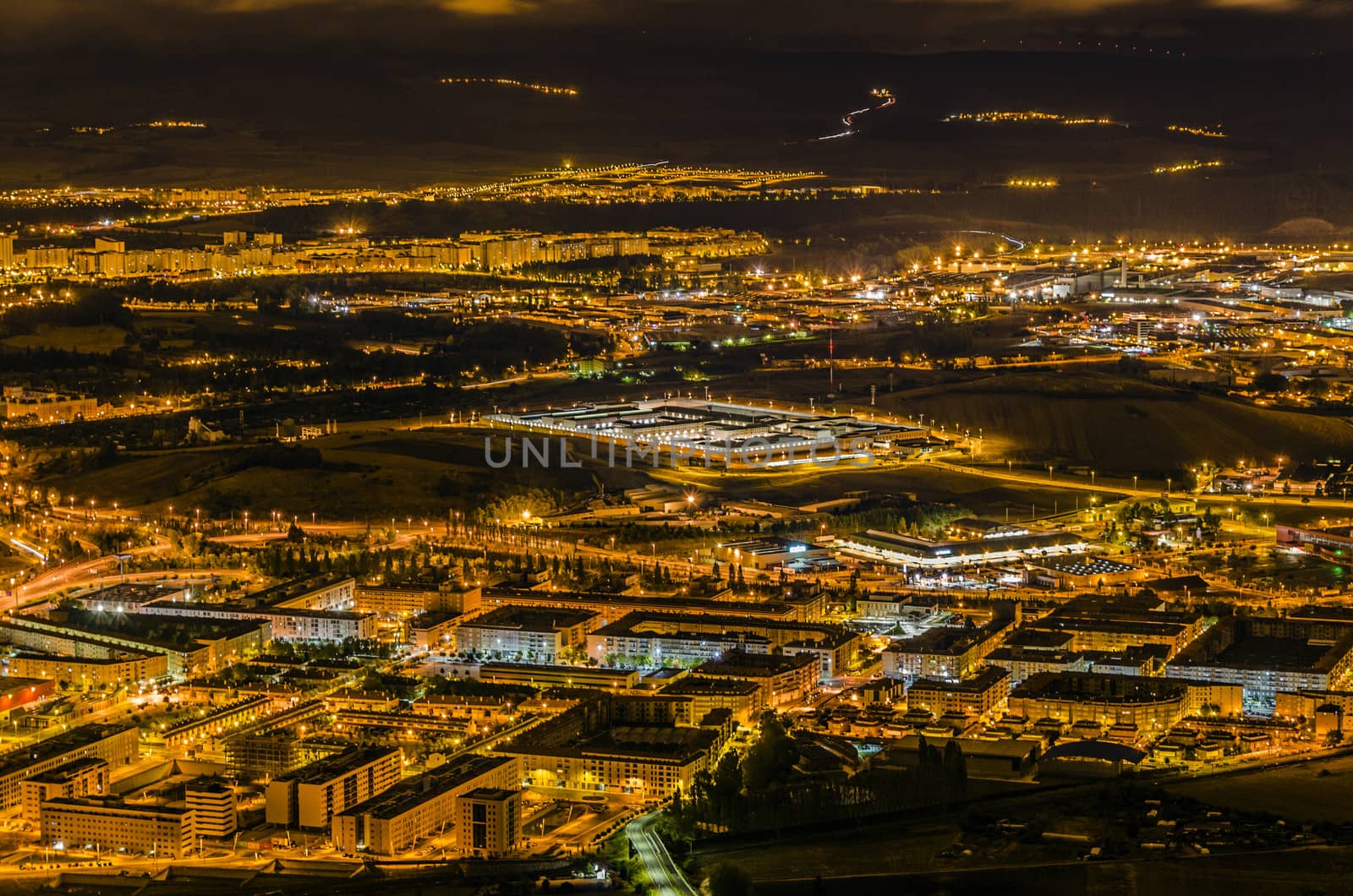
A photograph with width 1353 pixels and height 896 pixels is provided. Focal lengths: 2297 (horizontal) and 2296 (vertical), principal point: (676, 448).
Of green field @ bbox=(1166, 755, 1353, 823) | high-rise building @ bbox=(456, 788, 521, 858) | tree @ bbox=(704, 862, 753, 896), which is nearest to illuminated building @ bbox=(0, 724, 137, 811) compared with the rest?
high-rise building @ bbox=(456, 788, 521, 858)

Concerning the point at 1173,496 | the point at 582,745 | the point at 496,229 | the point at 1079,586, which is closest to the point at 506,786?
the point at 582,745

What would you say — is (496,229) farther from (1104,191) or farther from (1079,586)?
(1079,586)

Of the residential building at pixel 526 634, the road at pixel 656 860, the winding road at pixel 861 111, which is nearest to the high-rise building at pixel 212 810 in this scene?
the road at pixel 656 860

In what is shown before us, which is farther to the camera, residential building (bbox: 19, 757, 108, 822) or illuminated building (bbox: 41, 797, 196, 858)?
residential building (bbox: 19, 757, 108, 822)

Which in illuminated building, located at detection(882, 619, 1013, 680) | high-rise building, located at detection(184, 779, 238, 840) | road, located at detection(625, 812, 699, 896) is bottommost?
road, located at detection(625, 812, 699, 896)

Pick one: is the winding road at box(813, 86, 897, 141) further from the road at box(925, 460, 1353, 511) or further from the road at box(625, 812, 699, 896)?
the road at box(625, 812, 699, 896)

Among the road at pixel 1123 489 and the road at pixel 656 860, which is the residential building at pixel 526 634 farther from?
the road at pixel 1123 489
